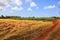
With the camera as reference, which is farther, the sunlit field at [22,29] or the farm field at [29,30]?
the sunlit field at [22,29]

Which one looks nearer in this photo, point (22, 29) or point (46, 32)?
point (46, 32)

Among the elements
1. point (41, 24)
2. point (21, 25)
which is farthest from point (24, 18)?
point (41, 24)

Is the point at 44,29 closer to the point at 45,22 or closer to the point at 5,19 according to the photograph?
the point at 45,22

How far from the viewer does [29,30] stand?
5.54m

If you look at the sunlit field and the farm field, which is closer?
the farm field

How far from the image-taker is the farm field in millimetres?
5293

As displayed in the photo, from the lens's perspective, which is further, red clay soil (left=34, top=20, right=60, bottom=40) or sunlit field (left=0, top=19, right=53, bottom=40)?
sunlit field (left=0, top=19, right=53, bottom=40)

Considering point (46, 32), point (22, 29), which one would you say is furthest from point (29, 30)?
point (46, 32)

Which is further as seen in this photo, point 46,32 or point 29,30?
point 29,30

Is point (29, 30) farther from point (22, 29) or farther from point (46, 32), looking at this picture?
point (46, 32)

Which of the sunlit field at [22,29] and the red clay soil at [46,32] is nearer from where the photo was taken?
the red clay soil at [46,32]

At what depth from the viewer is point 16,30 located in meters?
5.60

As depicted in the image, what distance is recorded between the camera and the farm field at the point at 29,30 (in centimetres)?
529

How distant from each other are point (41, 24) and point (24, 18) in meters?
0.67
